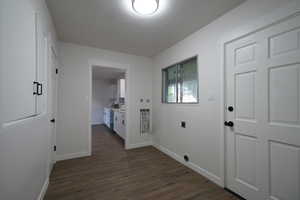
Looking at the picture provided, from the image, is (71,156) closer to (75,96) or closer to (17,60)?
(75,96)

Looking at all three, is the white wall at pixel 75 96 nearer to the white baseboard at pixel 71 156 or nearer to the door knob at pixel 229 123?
the white baseboard at pixel 71 156

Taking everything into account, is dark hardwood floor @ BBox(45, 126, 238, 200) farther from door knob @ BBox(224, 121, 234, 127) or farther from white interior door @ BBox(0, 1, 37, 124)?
white interior door @ BBox(0, 1, 37, 124)

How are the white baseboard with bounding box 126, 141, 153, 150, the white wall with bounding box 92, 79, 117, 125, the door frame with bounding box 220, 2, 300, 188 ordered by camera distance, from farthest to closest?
the white wall with bounding box 92, 79, 117, 125
the white baseboard with bounding box 126, 141, 153, 150
the door frame with bounding box 220, 2, 300, 188

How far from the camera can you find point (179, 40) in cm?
260

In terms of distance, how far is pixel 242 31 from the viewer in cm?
159

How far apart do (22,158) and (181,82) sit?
2.57 metres

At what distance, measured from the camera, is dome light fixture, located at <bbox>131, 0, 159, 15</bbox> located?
1555 millimetres

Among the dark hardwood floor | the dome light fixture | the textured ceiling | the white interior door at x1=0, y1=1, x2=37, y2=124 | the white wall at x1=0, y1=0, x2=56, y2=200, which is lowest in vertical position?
the dark hardwood floor

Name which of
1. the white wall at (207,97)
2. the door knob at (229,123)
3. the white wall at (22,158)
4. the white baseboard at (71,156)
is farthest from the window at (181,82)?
the white wall at (22,158)

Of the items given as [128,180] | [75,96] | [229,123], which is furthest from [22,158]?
[229,123]

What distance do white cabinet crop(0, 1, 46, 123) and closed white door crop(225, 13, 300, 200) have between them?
2.20 meters

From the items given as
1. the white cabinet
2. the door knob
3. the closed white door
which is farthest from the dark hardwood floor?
the white cabinet

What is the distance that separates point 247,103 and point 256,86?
0.22 m

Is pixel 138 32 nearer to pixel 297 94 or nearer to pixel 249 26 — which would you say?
pixel 249 26
